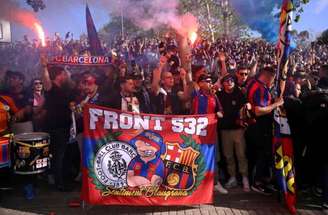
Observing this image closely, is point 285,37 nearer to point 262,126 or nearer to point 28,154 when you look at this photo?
point 262,126

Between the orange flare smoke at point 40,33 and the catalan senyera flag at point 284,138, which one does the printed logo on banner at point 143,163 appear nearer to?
the catalan senyera flag at point 284,138

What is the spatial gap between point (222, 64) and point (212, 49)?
583 millimetres

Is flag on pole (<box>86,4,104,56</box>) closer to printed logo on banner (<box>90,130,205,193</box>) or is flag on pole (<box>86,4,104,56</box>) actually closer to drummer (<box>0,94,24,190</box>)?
drummer (<box>0,94,24,190</box>)

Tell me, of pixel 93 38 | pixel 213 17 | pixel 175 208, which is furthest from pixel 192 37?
pixel 175 208

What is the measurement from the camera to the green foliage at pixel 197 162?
466cm

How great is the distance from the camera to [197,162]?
15.4 feet

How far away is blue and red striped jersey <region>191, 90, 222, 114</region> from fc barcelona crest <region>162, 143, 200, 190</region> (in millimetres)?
866

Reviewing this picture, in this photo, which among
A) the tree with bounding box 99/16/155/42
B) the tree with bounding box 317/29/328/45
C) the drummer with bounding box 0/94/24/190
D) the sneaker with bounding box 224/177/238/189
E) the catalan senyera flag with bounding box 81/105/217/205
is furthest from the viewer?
the tree with bounding box 317/29/328/45

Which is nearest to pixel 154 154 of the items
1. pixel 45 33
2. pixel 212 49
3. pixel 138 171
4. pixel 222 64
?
pixel 138 171

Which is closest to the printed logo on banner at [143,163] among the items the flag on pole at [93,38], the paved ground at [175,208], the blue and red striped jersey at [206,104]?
the paved ground at [175,208]

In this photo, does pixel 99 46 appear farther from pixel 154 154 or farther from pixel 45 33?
pixel 154 154

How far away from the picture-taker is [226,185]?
559 centimetres

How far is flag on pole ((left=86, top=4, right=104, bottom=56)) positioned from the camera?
745cm

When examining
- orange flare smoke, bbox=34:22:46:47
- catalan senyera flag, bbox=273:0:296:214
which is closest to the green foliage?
catalan senyera flag, bbox=273:0:296:214
